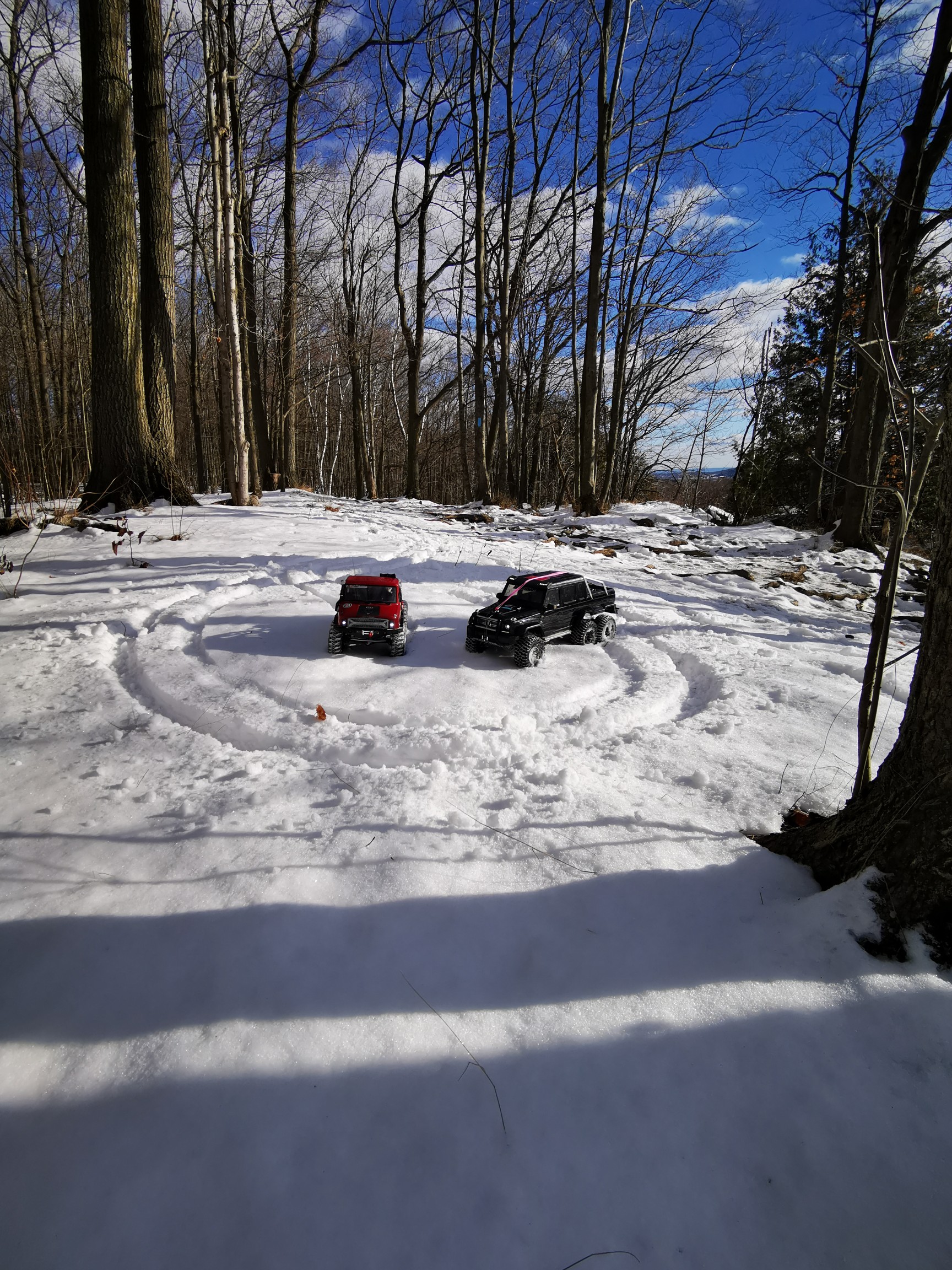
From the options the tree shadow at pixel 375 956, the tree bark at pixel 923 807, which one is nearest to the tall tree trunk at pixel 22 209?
the tree shadow at pixel 375 956

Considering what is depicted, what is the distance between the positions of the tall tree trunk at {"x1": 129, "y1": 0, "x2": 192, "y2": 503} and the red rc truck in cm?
694

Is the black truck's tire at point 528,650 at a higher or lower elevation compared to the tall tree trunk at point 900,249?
lower

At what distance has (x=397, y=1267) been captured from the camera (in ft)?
5.27

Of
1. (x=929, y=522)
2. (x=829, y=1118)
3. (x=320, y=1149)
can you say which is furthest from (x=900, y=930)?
(x=929, y=522)

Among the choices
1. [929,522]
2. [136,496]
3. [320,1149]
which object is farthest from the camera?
[929,522]

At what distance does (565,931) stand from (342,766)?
1.86 meters

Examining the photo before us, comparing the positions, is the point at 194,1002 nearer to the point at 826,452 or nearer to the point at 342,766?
the point at 342,766

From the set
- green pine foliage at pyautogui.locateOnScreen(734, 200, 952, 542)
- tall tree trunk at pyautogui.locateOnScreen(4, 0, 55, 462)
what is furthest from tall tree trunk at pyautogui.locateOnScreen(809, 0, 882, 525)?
tall tree trunk at pyautogui.locateOnScreen(4, 0, 55, 462)

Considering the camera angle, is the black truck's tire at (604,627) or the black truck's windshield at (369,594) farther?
the black truck's tire at (604,627)

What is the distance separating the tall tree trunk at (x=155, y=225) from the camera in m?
9.95

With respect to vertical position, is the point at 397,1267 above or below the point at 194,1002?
below

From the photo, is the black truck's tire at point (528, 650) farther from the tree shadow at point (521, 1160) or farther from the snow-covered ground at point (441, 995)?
the tree shadow at point (521, 1160)

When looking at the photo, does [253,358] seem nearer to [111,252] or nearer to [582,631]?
[111,252]

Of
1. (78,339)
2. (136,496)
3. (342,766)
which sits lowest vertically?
(342,766)
